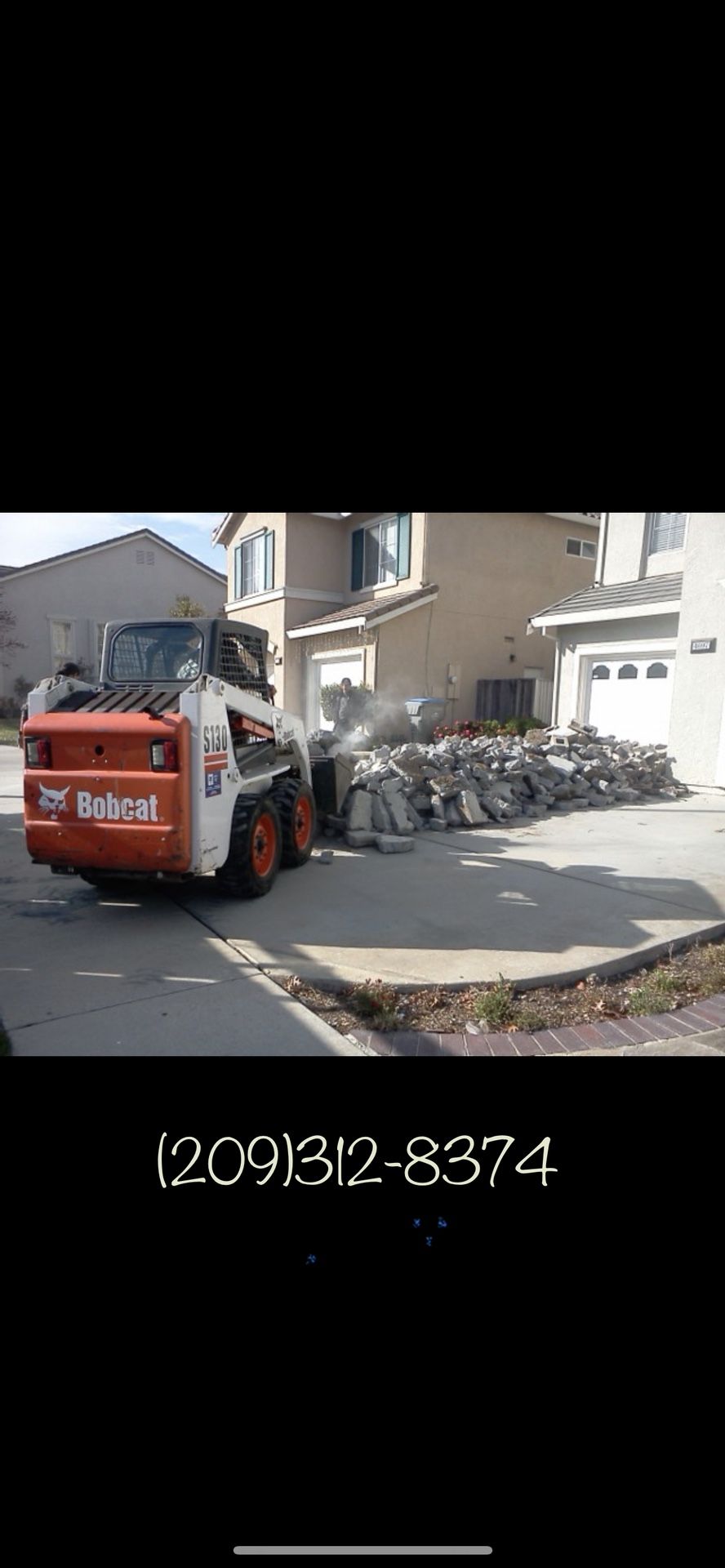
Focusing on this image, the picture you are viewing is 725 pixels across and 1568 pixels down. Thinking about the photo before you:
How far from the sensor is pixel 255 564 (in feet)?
62.8

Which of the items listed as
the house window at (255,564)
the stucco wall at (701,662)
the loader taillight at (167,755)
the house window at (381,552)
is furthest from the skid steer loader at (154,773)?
the house window at (255,564)

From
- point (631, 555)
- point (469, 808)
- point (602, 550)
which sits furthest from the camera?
point (602, 550)

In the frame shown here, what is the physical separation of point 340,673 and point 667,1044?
1362 cm

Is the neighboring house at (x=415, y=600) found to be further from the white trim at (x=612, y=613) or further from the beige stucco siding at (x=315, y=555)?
the white trim at (x=612, y=613)

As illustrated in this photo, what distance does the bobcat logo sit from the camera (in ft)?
15.9

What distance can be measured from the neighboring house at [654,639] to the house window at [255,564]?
6.94 m

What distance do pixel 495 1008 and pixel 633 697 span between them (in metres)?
10.2

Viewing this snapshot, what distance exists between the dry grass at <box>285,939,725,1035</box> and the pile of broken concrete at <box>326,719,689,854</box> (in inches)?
128

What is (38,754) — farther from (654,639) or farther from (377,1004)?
(654,639)

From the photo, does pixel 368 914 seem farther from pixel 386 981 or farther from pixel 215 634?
pixel 215 634

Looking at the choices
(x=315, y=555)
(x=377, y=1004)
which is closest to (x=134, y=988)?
(x=377, y=1004)

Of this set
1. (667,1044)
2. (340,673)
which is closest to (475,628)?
(340,673)

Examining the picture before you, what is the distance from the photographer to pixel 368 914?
5320mm

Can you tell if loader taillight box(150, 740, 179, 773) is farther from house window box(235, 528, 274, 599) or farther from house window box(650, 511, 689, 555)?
house window box(235, 528, 274, 599)
